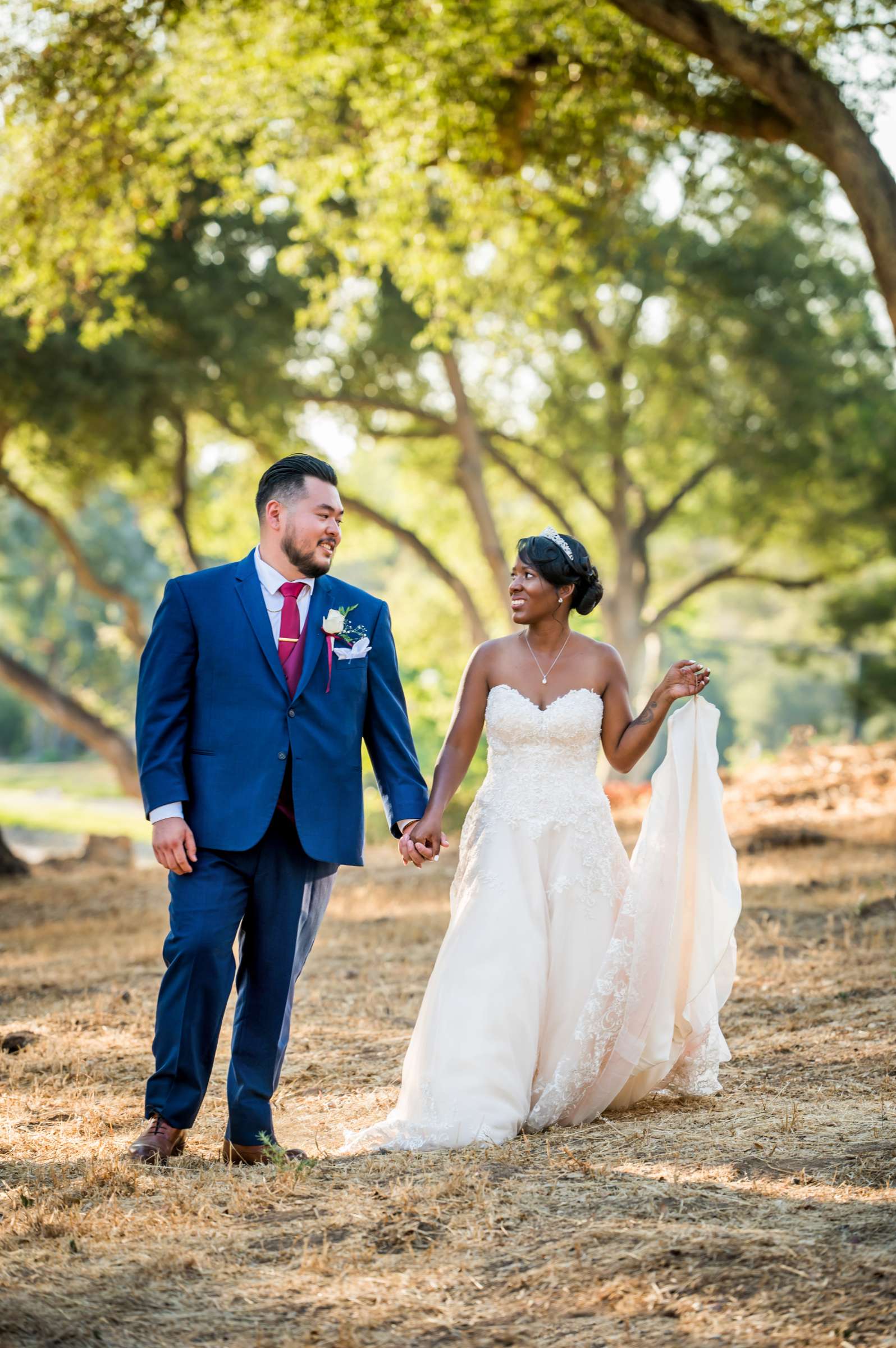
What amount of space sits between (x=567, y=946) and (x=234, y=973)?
1246 mm

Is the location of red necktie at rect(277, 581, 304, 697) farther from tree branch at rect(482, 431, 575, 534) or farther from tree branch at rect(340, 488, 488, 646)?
tree branch at rect(482, 431, 575, 534)

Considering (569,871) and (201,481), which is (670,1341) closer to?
(569,871)

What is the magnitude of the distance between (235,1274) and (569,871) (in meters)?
2.14

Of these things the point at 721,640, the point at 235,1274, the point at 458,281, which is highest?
the point at 458,281

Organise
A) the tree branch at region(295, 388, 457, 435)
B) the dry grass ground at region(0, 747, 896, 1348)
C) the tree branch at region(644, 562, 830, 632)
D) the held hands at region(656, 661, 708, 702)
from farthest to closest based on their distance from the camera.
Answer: the tree branch at region(644, 562, 830, 632) < the tree branch at region(295, 388, 457, 435) < the held hands at region(656, 661, 708, 702) < the dry grass ground at region(0, 747, 896, 1348)

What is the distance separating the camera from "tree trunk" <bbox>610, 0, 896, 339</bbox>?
31.0ft

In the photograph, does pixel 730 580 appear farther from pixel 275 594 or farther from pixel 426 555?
pixel 275 594

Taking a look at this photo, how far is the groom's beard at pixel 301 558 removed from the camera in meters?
4.61

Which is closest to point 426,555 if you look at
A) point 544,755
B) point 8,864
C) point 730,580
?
point 730,580

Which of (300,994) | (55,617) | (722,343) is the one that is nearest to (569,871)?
(300,994)

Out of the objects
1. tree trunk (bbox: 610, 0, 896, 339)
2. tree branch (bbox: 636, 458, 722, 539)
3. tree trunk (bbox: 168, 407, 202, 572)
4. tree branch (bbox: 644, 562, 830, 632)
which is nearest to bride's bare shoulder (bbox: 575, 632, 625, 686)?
tree trunk (bbox: 610, 0, 896, 339)

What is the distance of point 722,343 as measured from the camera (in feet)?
79.9

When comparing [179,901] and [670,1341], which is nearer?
[670,1341]

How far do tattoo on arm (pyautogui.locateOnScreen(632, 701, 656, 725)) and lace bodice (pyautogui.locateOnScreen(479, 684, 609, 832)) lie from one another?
18 centimetres
